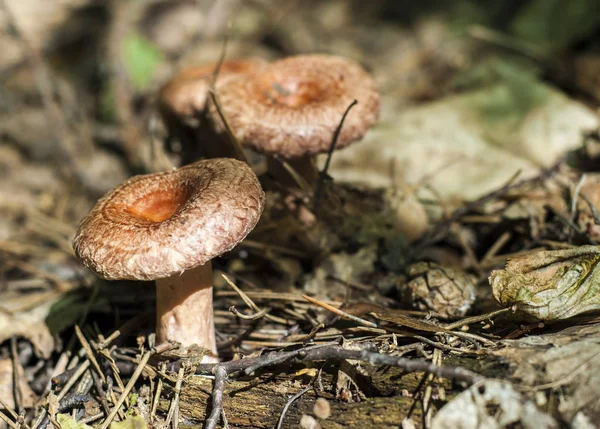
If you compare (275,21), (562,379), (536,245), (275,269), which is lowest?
(275,269)

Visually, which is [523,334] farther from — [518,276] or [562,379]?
[562,379]

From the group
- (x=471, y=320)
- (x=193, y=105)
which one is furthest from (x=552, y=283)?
(x=193, y=105)

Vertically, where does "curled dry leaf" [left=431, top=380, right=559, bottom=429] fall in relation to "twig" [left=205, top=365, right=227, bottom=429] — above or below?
above

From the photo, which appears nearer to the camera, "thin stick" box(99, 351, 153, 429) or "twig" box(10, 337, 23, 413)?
"thin stick" box(99, 351, 153, 429)

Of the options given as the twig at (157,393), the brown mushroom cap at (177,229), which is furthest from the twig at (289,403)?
the brown mushroom cap at (177,229)

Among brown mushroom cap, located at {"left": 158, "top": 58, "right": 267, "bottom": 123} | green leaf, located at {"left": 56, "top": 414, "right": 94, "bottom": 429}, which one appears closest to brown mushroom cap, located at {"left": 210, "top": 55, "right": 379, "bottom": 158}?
brown mushroom cap, located at {"left": 158, "top": 58, "right": 267, "bottom": 123}

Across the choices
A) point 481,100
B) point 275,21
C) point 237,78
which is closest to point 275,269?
point 237,78

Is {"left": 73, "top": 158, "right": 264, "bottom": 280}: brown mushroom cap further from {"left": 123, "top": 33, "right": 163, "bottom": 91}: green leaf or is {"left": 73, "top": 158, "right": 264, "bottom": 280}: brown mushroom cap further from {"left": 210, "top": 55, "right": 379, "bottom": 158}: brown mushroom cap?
{"left": 123, "top": 33, "right": 163, "bottom": 91}: green leaf
